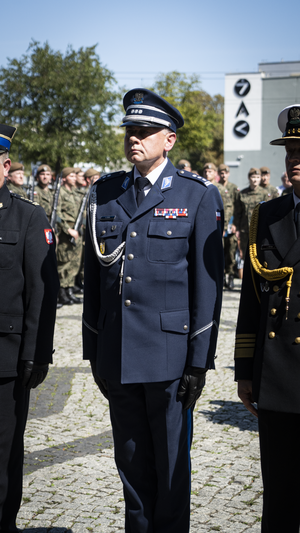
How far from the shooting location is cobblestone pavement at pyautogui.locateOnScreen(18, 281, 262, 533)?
3592mm

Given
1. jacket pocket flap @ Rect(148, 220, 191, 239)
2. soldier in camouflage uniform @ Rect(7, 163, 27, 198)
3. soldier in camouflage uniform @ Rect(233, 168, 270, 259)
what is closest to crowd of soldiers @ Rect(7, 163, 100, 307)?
soldier in camouflage uniform @ Rect(7, 163, 27, 198)

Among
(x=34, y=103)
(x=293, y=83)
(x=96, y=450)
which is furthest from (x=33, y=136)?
(x=96, y=450)

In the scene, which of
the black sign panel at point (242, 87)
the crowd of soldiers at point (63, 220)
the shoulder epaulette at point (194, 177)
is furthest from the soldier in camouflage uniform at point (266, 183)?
the black sign panel at point (242, 87)

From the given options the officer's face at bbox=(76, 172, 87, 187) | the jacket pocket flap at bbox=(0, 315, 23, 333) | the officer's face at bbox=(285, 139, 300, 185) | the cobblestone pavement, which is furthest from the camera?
the officer's face at bbox=(76, 172, 87, 187)

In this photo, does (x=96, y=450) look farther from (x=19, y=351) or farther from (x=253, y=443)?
(x=19, y=351)

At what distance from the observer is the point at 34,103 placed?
3281 cm

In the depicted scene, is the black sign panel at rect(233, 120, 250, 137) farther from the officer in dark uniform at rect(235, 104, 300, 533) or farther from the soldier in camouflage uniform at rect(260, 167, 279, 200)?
the officer in dark uniform at rect(235, 104, 300, 533)

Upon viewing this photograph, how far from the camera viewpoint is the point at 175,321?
2.87m

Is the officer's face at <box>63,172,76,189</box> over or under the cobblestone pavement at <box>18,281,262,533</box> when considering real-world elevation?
over

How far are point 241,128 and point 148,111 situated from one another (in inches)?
1545

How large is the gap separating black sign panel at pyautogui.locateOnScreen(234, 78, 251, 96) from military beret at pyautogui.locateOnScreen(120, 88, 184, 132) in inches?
1570

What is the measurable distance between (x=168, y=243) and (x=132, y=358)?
0.55m

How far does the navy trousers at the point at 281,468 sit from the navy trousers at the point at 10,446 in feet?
4.14

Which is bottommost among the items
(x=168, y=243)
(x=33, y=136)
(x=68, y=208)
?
(x=168, y=243)
